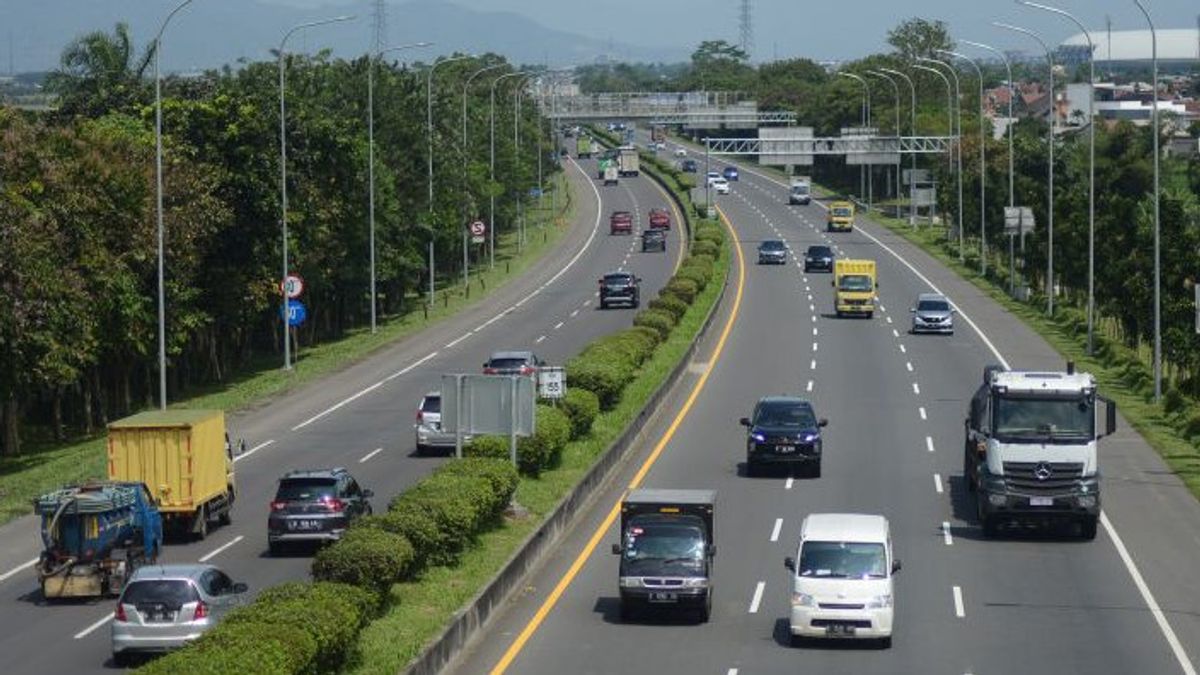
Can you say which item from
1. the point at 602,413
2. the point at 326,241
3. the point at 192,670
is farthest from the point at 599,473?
the point at 326,241

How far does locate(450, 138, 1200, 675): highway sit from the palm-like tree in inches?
1126

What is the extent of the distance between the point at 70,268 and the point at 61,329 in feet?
9.13

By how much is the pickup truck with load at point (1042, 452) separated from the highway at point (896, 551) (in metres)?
0.76

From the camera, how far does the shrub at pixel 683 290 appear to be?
83688 millimetres

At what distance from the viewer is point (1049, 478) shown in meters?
39.5

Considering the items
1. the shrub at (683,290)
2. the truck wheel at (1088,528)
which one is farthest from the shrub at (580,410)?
the shrub at (683,290)

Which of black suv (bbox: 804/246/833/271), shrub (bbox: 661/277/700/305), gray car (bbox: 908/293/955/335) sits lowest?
gray car (bbox: 908/293/955/335)

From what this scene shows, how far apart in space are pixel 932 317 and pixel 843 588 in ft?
165

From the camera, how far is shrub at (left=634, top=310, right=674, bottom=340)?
72.3 metres

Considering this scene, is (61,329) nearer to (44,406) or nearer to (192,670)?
(44,406)

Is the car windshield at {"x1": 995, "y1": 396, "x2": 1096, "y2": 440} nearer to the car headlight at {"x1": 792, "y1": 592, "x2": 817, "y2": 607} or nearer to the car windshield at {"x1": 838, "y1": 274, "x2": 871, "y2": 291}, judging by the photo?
the car headlight at {"x1": 792, "y1": 592, "x2": 817, "y2": 607}

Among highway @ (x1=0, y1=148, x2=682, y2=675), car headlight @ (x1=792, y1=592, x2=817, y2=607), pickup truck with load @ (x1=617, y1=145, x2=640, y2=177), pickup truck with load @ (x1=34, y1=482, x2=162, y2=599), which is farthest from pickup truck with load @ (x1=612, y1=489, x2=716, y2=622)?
pickup truck with load @ (x1=617, y1=145, x2=640, y2=177)

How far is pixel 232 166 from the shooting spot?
244 feet

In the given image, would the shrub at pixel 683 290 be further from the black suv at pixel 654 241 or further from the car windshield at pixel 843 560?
the car windshield at pixel 843 560
